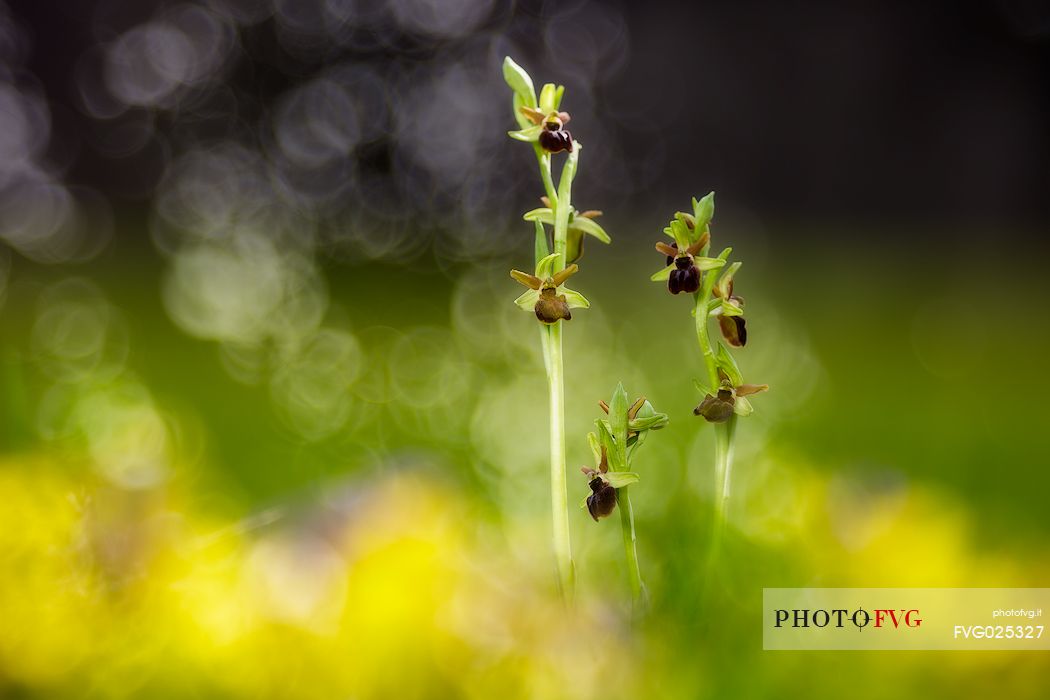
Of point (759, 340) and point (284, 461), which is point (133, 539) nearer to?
point (284, 461)

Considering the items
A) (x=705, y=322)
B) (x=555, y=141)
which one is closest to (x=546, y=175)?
(x=555, y=141)

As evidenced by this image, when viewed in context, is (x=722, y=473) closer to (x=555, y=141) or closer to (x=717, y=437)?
(x=717, y=437)

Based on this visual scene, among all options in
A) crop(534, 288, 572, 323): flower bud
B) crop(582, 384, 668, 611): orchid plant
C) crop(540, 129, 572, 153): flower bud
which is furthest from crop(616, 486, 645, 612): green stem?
crop(540, 129, 572, 153): flower bud

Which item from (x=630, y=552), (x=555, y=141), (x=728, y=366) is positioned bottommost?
(x=630, y=552)

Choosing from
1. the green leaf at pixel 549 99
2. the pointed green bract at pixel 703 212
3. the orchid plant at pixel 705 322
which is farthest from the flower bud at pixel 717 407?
the green leaf at pixel 549 99

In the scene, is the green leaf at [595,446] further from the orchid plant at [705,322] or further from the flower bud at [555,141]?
the flower bud at [555,141]

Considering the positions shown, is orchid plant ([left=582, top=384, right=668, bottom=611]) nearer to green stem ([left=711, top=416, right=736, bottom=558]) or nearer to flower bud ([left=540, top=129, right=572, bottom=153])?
green stem ([left=711, top=416, right=736, bottom=558])
